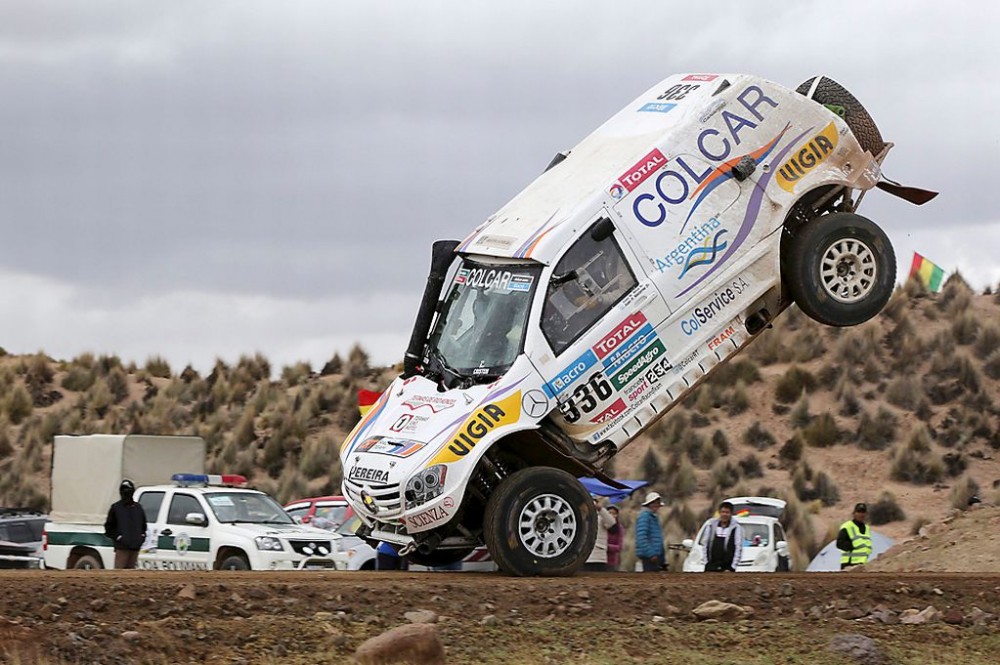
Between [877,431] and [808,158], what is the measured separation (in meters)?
23.6

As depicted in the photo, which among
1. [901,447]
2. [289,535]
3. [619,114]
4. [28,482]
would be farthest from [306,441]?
[619,114]

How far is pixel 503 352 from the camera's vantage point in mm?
14570

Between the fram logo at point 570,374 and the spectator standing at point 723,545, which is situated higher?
the fram logo at point 570,374

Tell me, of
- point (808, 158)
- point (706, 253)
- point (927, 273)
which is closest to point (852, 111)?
point (808, 158)

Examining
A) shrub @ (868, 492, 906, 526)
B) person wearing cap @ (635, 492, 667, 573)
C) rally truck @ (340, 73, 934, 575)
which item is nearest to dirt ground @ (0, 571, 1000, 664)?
rally truck @ (340, 73, 934, 575)

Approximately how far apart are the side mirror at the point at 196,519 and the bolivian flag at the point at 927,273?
29871mm

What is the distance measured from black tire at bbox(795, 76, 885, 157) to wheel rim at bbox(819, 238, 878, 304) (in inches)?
45.2

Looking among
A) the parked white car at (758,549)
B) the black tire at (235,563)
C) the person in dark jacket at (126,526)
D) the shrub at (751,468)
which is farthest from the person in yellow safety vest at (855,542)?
the shrub at (751,468)

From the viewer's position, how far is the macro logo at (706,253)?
49.2ft

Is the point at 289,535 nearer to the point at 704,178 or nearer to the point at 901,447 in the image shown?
the point at 704,178

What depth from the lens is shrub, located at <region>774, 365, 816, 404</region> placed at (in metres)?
41.3

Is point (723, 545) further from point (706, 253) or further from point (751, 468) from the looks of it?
point (751, 468)

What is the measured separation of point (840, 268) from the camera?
51.9 ft

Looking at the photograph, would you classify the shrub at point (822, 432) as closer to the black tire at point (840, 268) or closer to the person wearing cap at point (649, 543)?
the person wearing cap at point (649, 543)
